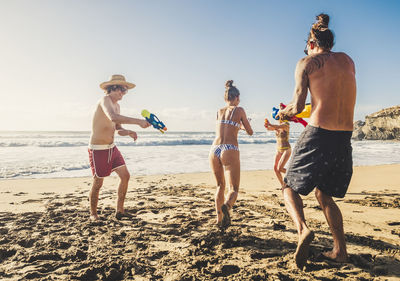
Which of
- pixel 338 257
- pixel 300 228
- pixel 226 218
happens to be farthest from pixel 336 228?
pixel 226 218

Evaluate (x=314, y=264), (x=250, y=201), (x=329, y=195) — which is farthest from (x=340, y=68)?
(x=250, y=201)

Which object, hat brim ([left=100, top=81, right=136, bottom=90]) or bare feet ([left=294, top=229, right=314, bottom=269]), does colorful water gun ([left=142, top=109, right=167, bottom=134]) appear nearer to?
hat brim ([left=100, top=81, right=136, bottom=90])

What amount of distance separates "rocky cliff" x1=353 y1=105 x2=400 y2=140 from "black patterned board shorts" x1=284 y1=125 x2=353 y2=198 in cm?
3621

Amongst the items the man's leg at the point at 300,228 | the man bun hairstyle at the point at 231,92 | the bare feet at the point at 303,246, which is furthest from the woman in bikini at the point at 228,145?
the bare feet at the point at 303,246

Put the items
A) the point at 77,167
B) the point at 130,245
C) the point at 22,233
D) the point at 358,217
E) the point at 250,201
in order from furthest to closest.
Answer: the point at 77,167, the point at 250,201, the point at 358,217, the point at 22,233, the point at 130,245

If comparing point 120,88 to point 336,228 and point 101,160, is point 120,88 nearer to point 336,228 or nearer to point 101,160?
point 101,160

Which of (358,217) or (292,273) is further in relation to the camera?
(358,217)

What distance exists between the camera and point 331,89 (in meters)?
2.30

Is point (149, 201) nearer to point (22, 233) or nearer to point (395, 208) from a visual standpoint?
point (22, 233)

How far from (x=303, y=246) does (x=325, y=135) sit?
40.2 inches

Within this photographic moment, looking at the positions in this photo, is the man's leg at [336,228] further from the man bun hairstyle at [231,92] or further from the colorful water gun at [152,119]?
the colorful water gun at [152,119]

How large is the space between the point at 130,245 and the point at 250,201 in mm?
2886

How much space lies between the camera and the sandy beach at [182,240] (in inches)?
91.1

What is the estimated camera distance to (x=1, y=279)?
7.50 ft
